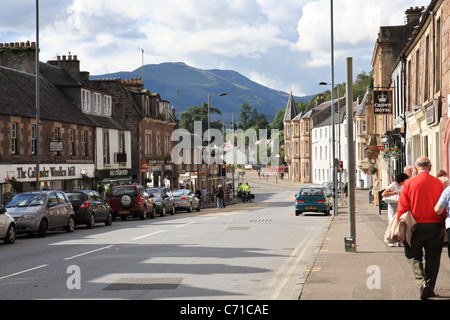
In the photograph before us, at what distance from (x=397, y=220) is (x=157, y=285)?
402 centimetres

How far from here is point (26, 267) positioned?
13719 mm

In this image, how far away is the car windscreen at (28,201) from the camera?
23.1m

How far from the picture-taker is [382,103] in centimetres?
3512

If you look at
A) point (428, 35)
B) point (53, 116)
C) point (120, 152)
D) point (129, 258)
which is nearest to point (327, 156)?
point (120, 152)

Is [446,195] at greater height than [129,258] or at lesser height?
greater

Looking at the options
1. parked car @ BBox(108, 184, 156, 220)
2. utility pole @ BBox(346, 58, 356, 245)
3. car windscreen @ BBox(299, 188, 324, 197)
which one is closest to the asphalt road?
utility pole @ BBox(346, 58, 356, 245)

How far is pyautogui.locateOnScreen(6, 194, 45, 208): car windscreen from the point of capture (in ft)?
75.7

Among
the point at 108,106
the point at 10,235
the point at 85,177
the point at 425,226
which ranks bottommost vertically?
the point at 10,235

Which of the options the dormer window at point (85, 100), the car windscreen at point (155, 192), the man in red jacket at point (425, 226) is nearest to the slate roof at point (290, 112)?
the dormer window at point (85, 100)

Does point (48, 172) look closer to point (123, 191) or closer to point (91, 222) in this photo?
point (123, 191)

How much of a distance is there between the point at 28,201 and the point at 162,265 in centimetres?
1134

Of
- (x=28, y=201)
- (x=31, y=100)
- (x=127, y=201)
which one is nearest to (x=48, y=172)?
(x=31, y=100)

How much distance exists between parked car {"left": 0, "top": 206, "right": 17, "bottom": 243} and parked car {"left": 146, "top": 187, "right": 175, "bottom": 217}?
16.9m
